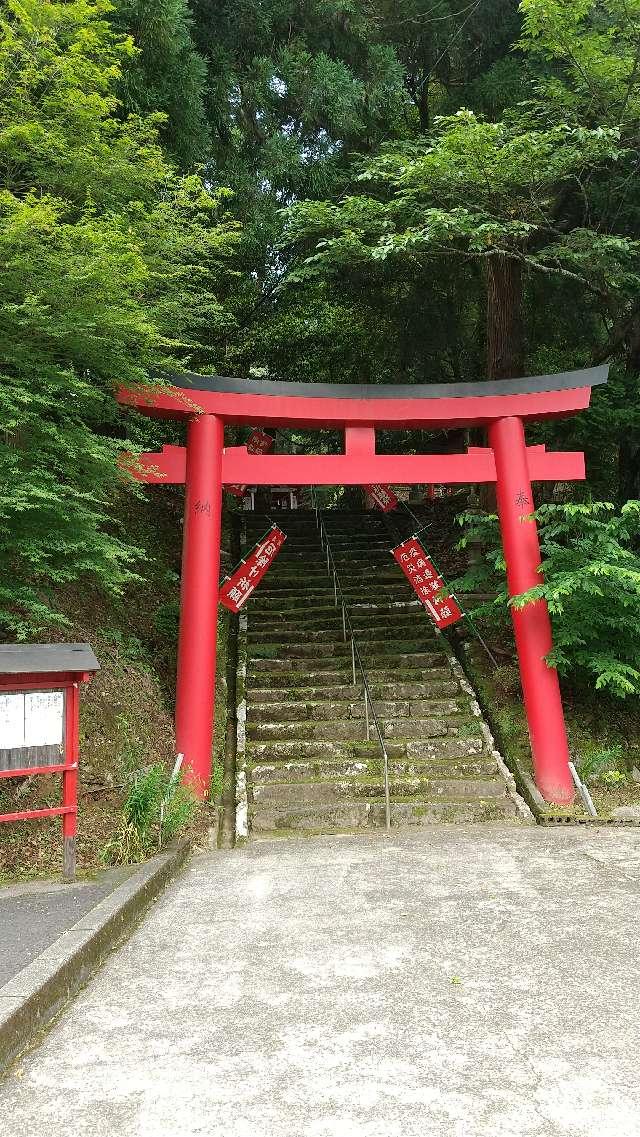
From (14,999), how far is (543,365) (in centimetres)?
1458

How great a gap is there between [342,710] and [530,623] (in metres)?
2.40

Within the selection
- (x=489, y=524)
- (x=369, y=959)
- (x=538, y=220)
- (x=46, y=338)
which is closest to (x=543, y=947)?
(x=369, y=959)

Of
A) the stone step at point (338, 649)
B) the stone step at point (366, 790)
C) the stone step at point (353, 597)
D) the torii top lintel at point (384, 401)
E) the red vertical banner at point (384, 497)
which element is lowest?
the stone step at point (366, 790)

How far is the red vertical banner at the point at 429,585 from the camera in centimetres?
959

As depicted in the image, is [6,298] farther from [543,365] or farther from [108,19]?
[543,365]

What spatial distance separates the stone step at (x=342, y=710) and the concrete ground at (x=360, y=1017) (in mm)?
3304

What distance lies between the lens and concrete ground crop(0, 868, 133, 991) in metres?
3.82

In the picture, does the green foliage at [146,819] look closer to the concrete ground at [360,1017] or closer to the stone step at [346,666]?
the concrete ground at [360,1017]

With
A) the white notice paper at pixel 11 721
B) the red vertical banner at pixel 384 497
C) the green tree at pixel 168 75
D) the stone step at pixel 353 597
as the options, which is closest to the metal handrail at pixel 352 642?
the stone step at pixel 353 597

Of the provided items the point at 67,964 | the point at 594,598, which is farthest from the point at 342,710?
the point at 67,964

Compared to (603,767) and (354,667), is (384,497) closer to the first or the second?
(354,667)

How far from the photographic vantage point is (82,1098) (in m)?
2.75

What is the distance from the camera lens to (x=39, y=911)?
4.53 meters

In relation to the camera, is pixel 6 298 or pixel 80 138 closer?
pixel 6 298
